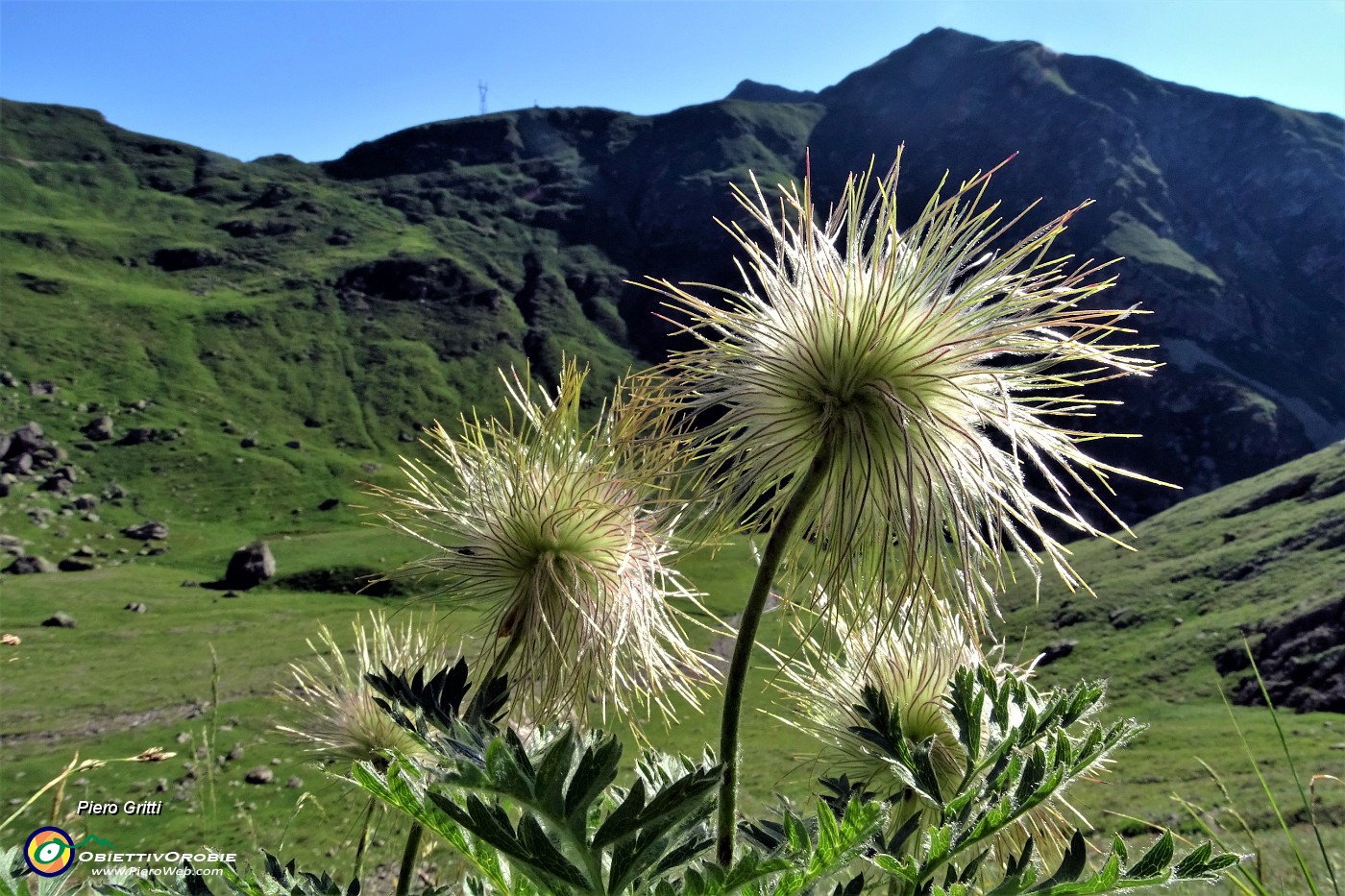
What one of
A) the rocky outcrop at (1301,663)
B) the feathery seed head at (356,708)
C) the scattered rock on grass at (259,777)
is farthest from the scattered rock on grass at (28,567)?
the rocky outcrop at (1301,663)

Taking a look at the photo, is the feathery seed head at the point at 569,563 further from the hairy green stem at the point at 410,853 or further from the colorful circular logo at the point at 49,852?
the colorful circular logo at the point at 49,852

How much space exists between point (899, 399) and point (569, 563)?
1.54m

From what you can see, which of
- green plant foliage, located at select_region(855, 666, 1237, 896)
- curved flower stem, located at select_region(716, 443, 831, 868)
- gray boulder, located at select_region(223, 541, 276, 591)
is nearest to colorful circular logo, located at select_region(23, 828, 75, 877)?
curved flower stem, located at select_region(716, 443, 831, 868)

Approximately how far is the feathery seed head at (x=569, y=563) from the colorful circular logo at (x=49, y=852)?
83.0 inches

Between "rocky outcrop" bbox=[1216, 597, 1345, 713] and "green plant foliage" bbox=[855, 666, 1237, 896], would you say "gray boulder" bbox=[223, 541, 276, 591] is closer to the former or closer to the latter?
"rocky outcrop" bbox=[1216, 597, 1345, 713]

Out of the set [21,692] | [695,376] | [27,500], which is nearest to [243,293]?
[27,500]

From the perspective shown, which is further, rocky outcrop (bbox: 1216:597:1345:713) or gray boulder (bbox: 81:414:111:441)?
gray boulder (bbox: 81:414:111:441)

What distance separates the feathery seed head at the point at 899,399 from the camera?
7.28 ft

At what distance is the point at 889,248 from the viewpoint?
2.39 m

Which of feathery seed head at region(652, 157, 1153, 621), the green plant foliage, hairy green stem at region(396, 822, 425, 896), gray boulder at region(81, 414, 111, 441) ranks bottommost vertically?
gray boulder at region(81, 414, 111, 441)

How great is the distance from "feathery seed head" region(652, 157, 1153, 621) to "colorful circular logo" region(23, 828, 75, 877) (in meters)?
3.43

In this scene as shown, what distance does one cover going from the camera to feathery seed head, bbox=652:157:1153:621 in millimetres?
2219

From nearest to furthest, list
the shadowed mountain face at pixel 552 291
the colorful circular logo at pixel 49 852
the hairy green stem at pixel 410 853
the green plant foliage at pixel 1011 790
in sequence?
the green plant foliage at pixel 1011 790, the hairy green stem at pixel 410 853, the colorful circular logo at pixel 49 852, the shadowed mountain face at pixel 552 291

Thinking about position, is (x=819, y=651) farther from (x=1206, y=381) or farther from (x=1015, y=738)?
(x=1206, y=381)
